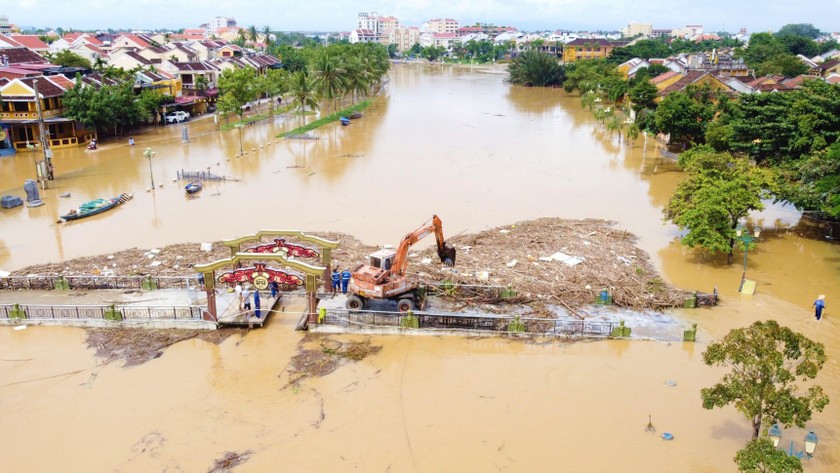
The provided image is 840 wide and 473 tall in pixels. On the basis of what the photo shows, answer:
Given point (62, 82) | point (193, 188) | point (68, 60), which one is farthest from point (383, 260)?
point (68, 60)

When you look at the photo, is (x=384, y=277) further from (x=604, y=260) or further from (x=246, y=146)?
(x=246, y=146)

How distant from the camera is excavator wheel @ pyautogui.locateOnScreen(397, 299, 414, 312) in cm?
2039

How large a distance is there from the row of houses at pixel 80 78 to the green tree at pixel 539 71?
1604 inches

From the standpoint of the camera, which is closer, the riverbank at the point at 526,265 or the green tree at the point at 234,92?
the riverbank at the point at 526,265

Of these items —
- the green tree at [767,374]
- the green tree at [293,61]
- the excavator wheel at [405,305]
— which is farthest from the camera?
the green tree at [293,61]

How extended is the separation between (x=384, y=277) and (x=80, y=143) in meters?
40.8

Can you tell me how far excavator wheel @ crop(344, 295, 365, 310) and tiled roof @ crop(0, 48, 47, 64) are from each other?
2425 inches

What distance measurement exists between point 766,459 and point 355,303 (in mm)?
12544

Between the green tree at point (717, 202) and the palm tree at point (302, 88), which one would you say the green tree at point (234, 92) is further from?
the green tree at point (717, 202)

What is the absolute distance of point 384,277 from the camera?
20.3 m

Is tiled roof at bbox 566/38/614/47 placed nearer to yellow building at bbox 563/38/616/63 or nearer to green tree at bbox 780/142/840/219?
yellow building at bbox 563/38/616/63

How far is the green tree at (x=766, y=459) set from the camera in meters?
11.1

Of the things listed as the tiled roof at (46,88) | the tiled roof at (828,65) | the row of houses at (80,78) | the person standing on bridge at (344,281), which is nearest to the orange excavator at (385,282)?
the person standing on bridge at (344,281)

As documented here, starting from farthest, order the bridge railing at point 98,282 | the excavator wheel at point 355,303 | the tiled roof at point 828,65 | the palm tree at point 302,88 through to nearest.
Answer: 1. the tiled roof at point 828,65
2. the palm tree at point 302,88
3. the bridge railing at point 98,282
4. the excavator wheel at point 355,303
